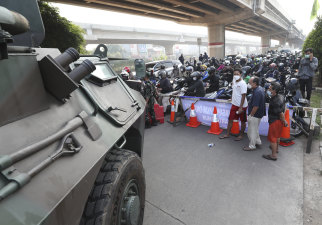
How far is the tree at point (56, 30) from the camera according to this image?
10.4 metres

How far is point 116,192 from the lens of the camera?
1751mm

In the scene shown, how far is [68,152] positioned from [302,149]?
532 cm

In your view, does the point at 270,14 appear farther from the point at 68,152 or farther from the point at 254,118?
the point at 68,152

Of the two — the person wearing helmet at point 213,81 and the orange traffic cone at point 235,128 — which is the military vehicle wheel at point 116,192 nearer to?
the orange traffic cone at point 235,128

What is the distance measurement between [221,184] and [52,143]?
3.16m

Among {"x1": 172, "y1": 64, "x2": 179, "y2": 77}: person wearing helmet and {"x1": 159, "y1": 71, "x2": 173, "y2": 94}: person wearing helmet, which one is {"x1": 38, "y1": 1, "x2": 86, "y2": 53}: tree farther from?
{"x1": 172, "y1": 64, "x2": 179, "y2": 77}: person wearing helmet

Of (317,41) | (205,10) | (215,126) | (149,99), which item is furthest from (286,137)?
(205,10)

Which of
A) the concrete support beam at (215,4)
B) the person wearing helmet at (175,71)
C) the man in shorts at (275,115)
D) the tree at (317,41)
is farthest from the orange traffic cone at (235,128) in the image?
the concrete support beam at (215,4)

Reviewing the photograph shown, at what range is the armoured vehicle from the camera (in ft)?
3.65

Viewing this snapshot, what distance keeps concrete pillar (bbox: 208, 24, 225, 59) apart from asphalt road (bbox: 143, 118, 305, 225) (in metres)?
31.1

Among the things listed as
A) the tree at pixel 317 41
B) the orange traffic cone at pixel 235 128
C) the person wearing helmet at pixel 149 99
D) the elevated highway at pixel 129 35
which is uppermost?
the elevated highway at pixel 129 35

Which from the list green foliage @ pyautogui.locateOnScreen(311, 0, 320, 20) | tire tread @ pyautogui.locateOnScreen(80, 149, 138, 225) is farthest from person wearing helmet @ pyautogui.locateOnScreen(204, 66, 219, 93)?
tire tread @ pyautogui.locateOnScreen(80, 149, 138, 225)

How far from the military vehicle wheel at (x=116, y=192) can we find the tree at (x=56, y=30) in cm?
1089

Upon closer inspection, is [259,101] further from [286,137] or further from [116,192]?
[116,192]
